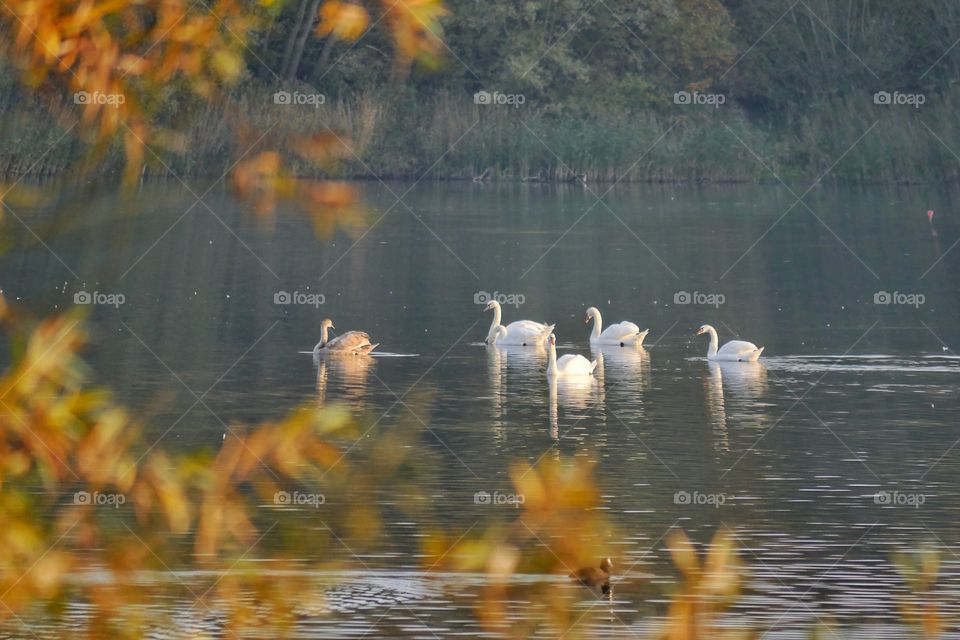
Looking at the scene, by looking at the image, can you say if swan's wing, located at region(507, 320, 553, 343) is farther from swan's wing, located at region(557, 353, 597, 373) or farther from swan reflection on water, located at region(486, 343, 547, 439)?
swan's wing, located at region(557, 353, 597, 373)

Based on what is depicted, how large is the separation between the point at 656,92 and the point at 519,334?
32405mm

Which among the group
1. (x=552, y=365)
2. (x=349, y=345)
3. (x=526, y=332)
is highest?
(x=526, y=332)

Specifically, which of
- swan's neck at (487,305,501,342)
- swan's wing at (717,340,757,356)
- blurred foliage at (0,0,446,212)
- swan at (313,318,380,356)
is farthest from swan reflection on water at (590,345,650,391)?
blurred foliage at (0,0,446,212)

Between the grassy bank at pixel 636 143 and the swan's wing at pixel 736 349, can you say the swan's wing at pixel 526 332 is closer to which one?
the swan's wing at pixel 736 349

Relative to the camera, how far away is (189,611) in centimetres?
804

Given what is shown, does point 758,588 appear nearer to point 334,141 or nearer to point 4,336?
point 334,141

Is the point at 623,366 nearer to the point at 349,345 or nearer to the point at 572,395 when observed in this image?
the point at 572,395

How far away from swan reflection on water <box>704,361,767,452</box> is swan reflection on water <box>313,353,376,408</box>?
3013 mm

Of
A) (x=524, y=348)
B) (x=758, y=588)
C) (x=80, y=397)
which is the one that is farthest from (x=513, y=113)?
(x=80, y=397)

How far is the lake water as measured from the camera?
912 centimetres

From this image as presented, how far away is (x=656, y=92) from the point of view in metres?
50.8

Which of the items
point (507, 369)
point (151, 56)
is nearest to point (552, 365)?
point (507, 369)

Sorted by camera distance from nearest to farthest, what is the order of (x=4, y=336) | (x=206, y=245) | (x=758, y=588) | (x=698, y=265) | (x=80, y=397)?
(x=80, y=397)
(x=758, y=588)
(x=4, y=336)
(x=698, y=265)
(x=206, y=245)

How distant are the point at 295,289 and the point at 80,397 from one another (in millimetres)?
20568
